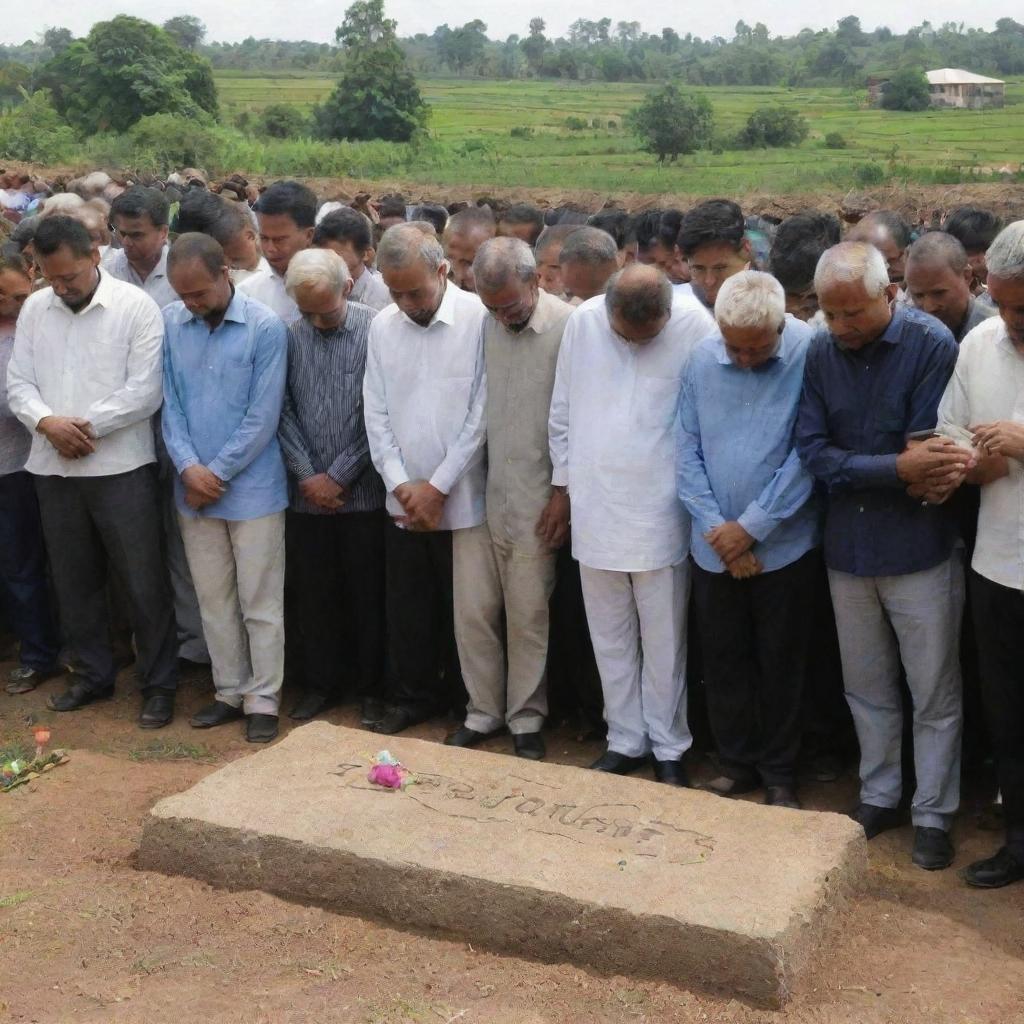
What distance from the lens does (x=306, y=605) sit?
5.89 metres

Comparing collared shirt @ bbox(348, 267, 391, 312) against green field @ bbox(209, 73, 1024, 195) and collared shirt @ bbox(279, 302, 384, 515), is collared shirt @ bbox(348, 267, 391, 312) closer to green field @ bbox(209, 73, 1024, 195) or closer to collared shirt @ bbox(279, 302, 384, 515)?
collared shirt @ bbox(279, 302, 384, 515)

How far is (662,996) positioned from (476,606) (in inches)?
82.9

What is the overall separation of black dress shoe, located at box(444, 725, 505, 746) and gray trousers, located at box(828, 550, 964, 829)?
1594 millimetres

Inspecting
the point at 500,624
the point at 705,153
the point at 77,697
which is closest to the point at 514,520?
the point at 500,624

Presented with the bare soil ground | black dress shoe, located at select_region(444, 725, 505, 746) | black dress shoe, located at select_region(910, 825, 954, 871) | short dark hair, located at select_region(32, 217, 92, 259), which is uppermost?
short dark hair, located at select_region(32, 217, 92, 259)

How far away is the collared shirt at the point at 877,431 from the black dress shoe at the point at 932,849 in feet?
3.03

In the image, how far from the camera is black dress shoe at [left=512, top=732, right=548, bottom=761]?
5.42 meters

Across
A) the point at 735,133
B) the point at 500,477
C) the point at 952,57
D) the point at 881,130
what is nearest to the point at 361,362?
Answer: the point at 500,477

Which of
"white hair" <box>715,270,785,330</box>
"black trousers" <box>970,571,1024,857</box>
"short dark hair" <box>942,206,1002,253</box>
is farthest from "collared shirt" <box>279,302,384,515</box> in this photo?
"short dark hair" <box>942,206,1002,253</box>

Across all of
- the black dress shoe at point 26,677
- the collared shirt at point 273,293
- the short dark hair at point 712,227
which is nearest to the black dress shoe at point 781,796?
the short dark hair at point 712,227

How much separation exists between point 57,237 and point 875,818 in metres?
3.92

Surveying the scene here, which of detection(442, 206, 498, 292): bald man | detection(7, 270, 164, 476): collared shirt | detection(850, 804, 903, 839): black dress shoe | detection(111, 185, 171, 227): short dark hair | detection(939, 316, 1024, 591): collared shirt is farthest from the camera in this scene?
detection(442, 206, 498, 292): bald man

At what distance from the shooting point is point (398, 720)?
5.75 m

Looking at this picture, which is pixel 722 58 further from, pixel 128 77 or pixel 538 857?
pixel 538 857
